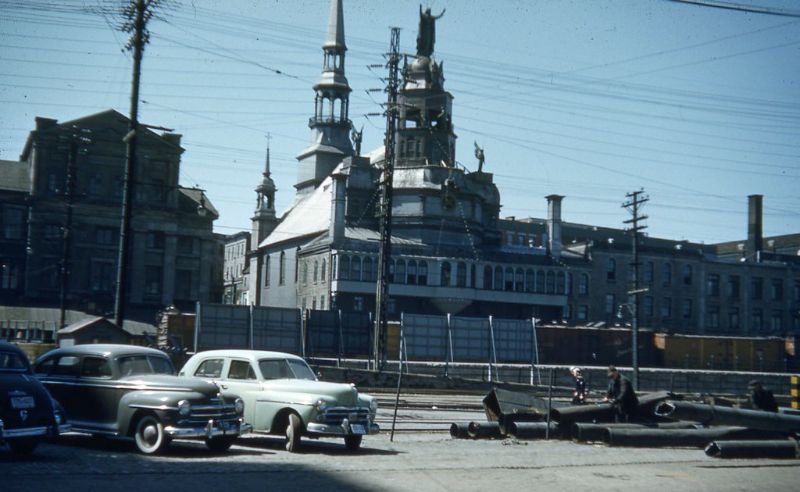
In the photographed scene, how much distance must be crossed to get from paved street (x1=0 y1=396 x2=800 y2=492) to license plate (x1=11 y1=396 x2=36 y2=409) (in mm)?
839

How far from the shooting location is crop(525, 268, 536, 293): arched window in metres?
83.1

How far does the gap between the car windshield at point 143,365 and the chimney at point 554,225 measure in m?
76.1

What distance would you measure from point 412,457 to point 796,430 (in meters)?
9.01

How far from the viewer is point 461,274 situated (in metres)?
79.1

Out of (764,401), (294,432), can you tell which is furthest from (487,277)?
(294,432)

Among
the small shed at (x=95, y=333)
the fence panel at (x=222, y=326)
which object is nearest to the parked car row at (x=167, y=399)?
the small shed at (x=95, y=333)

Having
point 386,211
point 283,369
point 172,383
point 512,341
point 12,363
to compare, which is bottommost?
point 172,383

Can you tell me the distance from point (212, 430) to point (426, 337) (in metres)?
33.3

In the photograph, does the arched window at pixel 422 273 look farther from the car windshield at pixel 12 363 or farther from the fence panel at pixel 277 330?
the car windshield at pixel 12 363

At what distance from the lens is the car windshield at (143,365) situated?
578 inches

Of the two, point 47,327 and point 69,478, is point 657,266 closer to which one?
point 47,327

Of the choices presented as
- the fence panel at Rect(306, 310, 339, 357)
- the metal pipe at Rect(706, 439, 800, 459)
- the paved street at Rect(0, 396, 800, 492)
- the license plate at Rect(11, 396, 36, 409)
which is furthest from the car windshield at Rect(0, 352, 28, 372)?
the fence panel at Rect(306, 310, 339, 357)

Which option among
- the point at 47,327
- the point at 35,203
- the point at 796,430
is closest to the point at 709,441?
the point at 796,430

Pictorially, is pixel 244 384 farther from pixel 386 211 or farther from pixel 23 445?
pixel 386 211
